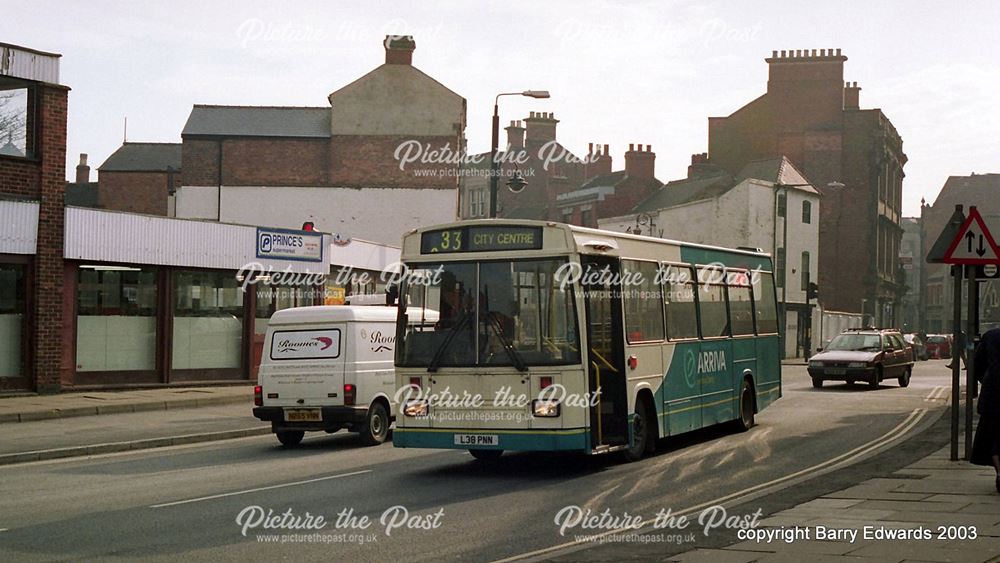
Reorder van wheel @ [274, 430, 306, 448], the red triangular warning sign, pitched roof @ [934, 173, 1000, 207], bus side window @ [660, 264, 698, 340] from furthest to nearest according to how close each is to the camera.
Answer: pitched roof @ [934, 173, 1000, 207]
van wheel @ [274, 430, 306, 448]
bus side window @ [660, 264, 698, 340]
the red triangular warning sign

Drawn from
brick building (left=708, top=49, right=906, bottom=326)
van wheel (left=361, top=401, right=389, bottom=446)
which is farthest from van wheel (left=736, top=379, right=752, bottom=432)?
brick building (left=708, top=49, right=906, bottom=326)

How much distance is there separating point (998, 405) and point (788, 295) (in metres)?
58.2

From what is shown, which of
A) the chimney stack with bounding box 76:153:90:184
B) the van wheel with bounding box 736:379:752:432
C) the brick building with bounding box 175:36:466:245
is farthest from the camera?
the chimney stack with bounding box 76:153:90:184

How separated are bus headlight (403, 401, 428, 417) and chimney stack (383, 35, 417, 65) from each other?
43717mm

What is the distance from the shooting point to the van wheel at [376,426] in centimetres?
1845

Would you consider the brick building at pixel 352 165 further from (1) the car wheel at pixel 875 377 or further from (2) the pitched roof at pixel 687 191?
(1) the car wheel at pixel 875 377

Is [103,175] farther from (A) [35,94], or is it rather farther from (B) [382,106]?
(A) [35,94]

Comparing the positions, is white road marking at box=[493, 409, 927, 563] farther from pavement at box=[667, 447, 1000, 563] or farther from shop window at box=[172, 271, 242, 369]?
shop window at box=[172, 271, 242, 369]

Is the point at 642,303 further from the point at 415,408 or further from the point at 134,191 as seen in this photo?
the point at 134,191

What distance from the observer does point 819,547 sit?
336 inches

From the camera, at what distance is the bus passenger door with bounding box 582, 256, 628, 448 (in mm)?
13906

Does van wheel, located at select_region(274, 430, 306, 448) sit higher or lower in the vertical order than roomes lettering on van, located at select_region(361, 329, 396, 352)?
lower

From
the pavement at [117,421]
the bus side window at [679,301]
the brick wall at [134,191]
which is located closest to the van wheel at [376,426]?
the pavement at [117,421]

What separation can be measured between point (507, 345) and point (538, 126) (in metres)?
73.2
